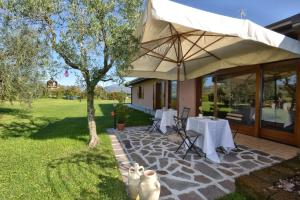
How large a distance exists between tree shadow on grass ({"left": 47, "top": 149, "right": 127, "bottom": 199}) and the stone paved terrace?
0.92 feet

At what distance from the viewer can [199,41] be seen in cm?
520

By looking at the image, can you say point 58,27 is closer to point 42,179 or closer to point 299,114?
point 42,179

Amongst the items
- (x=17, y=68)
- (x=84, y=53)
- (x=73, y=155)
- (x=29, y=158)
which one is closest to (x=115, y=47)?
(x=84, y=53)

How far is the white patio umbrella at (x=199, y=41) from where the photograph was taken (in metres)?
3.01

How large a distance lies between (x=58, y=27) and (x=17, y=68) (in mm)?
3583

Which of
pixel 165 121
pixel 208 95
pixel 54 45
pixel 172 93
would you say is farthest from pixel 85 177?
pixel 172 93

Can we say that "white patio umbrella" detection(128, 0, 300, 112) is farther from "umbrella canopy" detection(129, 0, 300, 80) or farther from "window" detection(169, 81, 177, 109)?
"window" detection(169, 81, 177, 109)

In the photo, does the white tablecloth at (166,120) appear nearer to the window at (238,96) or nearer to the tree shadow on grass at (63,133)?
the window at (238,96)

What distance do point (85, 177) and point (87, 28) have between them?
10.5 feet

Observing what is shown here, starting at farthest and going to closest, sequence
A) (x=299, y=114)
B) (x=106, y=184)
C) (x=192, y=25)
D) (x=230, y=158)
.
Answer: (x=299, y=114), (x=230, y=158), (x=106, y=184), (x=192, y=25)

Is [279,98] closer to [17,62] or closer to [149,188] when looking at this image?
[149,188]

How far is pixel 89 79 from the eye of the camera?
5184mm

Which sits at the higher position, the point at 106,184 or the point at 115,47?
the point at 115,47

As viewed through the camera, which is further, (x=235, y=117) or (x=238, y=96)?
(x=238, y=96)
